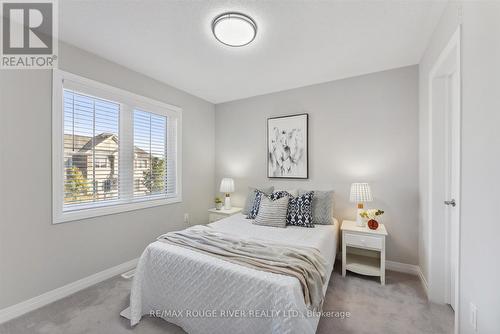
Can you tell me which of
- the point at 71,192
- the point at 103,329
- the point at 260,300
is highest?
the point at 71,192

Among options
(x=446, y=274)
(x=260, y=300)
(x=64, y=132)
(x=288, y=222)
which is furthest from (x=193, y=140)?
(x=446, y=274)

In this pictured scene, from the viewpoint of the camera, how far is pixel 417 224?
2547mm

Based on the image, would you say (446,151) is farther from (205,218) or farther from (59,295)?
(59,295)

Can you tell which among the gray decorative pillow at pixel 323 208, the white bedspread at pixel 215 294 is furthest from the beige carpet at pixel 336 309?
the gray decorative pillow at pixel 323 208

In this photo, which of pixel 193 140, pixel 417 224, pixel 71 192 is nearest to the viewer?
pixel 71 192

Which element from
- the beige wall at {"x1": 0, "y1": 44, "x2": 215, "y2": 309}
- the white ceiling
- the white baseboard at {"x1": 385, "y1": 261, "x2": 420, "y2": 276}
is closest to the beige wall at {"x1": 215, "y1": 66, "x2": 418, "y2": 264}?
the white baseboard at {"x1": 385, "y1": 261, "x2": 420, "y2": 276}

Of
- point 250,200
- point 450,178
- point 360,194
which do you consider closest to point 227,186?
point 250,200

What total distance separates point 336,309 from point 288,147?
7.06ft

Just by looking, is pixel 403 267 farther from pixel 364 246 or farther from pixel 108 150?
pixel 108 150

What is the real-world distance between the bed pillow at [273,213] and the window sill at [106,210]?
1.46 m

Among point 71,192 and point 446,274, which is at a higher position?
point 71,192

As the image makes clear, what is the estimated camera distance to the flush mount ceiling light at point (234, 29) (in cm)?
175

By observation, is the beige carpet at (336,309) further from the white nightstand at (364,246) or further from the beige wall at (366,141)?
the beige wall at (366,141)

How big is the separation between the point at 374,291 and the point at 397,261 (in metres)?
0.72
